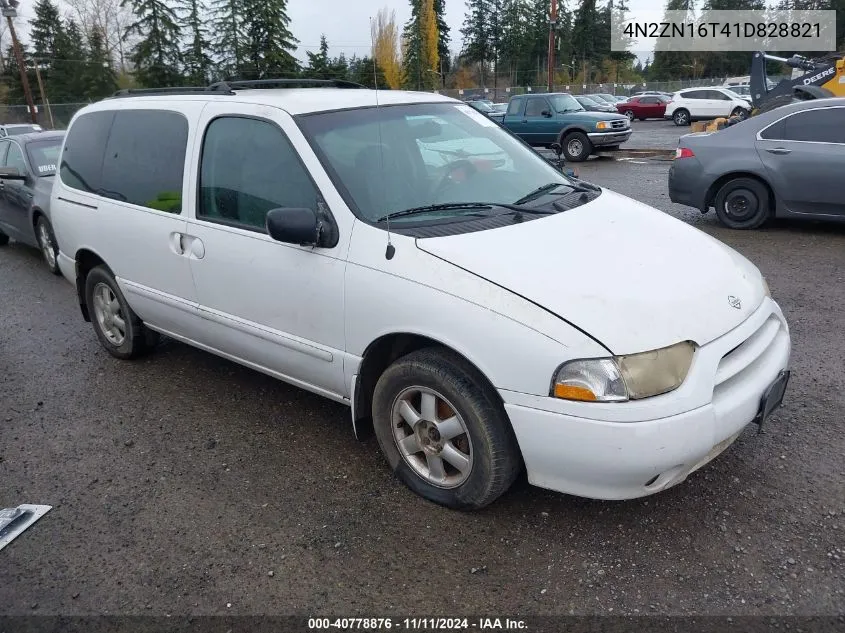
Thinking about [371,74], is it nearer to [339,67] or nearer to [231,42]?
[339,67]

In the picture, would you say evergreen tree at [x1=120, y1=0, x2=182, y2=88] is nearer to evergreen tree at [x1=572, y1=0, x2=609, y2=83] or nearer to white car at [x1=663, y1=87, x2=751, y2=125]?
white car at [x1=663, y1=87, x2=751, y2=125]

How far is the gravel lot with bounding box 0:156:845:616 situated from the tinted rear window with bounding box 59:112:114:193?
4.97 feet

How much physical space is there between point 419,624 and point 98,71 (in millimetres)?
37905

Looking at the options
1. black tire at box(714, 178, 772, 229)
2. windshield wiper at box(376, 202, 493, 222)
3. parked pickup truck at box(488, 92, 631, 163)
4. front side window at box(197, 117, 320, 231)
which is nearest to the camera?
windshield wiper at box(376, 202, 493, 222)

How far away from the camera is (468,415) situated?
9.28 feet

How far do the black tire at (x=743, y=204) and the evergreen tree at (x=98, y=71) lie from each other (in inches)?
1214

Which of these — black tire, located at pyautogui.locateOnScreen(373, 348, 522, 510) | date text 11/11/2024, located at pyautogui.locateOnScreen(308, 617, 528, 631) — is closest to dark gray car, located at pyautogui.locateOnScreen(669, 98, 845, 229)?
black tire, located at pyautogui.locateOnScreen(373, 348, 522, 510)

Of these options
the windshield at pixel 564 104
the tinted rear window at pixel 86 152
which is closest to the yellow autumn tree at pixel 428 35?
the tinted rear window at pixel 86 152

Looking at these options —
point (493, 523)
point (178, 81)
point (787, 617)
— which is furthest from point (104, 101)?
point (178, 81)

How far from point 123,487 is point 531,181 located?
2.68m

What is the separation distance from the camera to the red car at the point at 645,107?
112 ft

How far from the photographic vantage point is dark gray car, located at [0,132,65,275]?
7.73 meters

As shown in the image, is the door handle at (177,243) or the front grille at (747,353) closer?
the front grille at (747,353)

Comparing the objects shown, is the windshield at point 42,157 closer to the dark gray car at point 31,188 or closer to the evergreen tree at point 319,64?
the dark gray car at point 31,188
